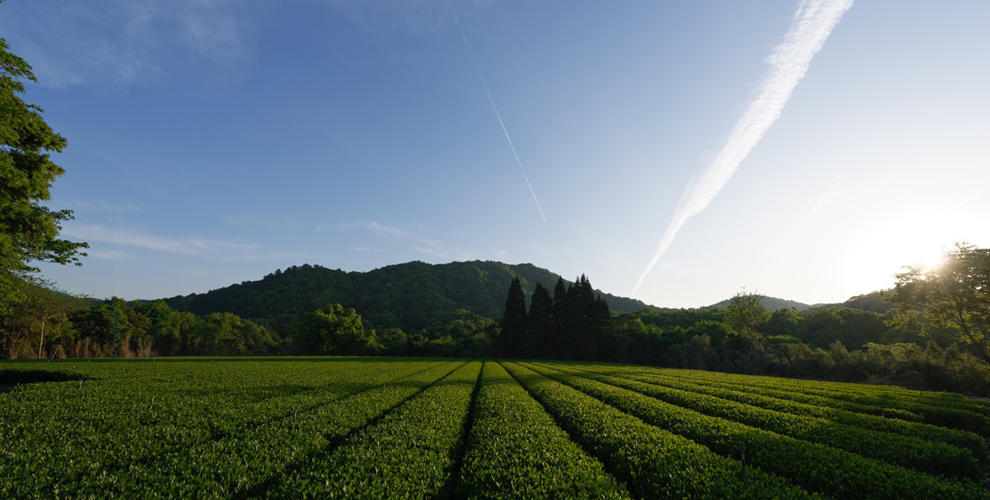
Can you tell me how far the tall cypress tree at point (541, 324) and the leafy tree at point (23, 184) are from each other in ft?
289

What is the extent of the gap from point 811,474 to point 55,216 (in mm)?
38335

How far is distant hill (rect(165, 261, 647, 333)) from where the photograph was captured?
137 m

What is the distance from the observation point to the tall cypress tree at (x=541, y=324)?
96125 millimetres

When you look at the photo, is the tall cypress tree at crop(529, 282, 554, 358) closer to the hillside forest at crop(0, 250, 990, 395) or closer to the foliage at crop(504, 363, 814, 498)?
the hillside forest at crop(0, 250, 990, 395)

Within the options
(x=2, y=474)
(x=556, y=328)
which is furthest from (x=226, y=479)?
(x=556, y=328)

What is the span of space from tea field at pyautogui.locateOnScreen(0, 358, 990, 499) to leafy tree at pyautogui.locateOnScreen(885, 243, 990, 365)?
19.9m

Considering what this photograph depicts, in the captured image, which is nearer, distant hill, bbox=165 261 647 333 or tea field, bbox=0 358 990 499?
tea field, bbox=0 358 990 499

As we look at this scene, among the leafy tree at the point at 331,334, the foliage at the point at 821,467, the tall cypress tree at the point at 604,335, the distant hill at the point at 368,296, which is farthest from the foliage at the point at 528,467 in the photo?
the distant hill at the point at 368,296

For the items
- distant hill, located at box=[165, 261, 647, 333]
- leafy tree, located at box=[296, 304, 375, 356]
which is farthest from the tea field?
distant hill, located at box=[165, 261, 647, 333]

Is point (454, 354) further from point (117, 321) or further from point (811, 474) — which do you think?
point (811, 474)

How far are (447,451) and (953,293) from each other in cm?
4760

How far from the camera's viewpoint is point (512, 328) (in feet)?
333

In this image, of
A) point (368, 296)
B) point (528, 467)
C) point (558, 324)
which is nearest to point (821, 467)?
point (528, 467)

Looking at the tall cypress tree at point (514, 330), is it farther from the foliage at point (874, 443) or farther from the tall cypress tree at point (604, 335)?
the foliage at point (874, 443)
